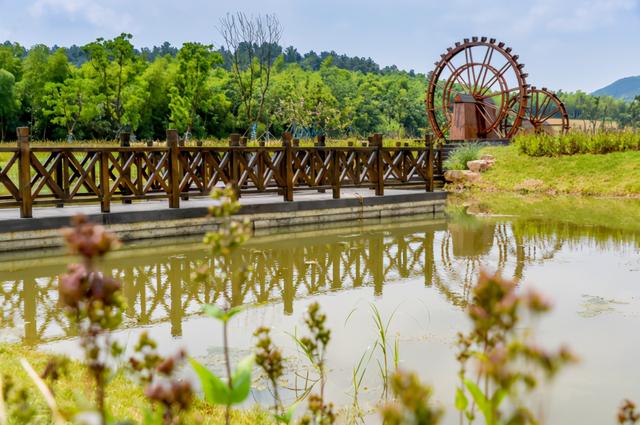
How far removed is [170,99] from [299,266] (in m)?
45.9

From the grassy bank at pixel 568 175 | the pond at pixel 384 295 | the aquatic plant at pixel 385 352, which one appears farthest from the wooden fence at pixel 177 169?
the grassy bank at pixel 568 175

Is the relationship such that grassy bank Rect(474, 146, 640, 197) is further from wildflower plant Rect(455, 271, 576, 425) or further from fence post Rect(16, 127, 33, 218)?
wildflower plant Rect(455, 271, 576, 425)

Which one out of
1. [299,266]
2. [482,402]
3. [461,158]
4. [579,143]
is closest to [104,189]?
[299,266]

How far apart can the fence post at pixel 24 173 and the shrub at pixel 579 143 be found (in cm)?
1655

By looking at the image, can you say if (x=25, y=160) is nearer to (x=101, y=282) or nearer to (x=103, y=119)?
(x=101, y=282)

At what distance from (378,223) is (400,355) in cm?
771

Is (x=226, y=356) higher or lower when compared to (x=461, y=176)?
higher

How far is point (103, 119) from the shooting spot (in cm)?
4622

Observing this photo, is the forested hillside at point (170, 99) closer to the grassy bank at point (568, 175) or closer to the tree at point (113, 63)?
the tree at point (113, 63)

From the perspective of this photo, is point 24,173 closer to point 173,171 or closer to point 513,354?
point 173,171

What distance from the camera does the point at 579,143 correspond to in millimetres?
21109

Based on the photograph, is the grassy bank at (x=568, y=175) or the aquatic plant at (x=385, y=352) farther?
the grassy bank at (x=568, y=175)

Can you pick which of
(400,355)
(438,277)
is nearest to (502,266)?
(438,277)

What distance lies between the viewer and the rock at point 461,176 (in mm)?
21297
